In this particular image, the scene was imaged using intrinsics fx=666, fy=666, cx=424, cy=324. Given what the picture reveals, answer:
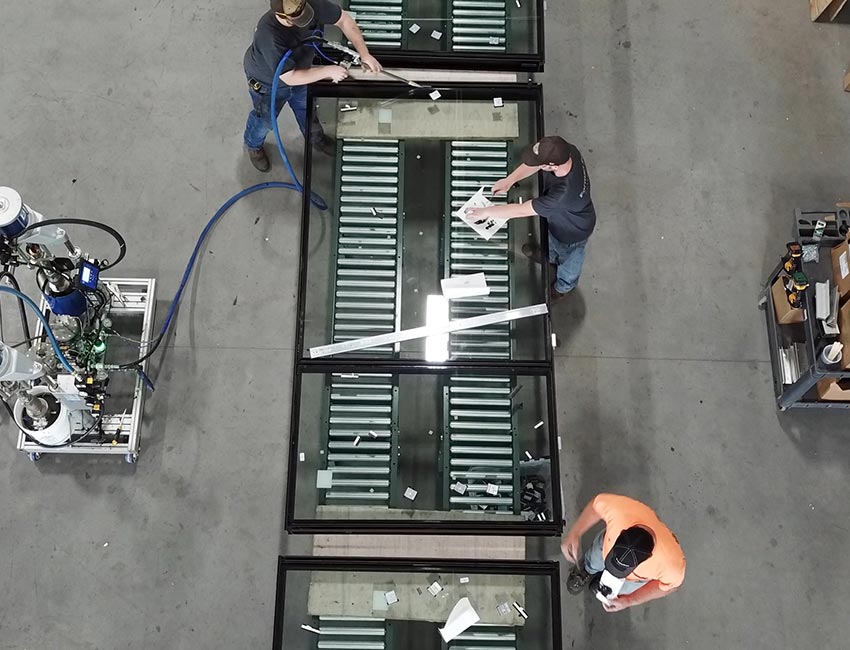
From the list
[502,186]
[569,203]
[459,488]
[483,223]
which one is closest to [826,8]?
[569,203]

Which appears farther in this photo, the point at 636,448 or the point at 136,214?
the point at 136,214

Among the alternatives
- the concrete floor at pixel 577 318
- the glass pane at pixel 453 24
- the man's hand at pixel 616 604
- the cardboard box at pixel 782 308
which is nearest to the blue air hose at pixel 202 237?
the concrete floor at pixel 577 318

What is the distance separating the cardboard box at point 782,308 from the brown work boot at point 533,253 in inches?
67.8

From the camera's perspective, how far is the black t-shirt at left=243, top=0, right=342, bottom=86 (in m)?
3.68

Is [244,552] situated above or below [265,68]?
below

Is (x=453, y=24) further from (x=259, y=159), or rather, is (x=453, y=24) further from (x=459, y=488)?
(x=459, y=488)

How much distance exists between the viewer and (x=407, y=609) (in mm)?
3301

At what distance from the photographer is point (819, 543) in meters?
4.15

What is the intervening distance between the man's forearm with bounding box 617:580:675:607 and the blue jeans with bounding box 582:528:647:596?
0.08ft

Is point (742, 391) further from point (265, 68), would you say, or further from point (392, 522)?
point (265, 68)

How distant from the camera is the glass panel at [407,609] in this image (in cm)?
326

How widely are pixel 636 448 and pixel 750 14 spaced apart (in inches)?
140

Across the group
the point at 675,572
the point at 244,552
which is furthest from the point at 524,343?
the point at 244,552

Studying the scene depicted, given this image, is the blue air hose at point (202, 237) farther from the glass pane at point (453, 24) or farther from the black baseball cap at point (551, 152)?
the black baseball cap at point (551, 152)
